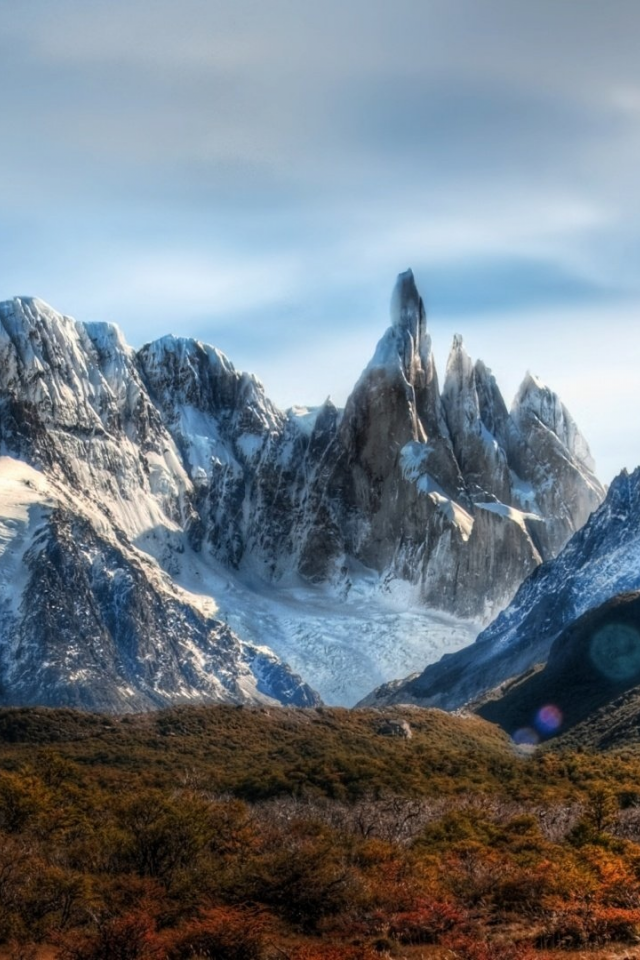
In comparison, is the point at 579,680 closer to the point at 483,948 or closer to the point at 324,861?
the point at 324,861

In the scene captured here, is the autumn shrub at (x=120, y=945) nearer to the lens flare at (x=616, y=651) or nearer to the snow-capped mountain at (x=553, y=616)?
the lens flare at (x=616, y=651)

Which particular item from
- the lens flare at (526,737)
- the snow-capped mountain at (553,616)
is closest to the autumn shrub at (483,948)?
the lens flare at (526,737)

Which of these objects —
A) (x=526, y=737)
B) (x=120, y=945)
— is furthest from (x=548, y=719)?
(x=120, y=945)

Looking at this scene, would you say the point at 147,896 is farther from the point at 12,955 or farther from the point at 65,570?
the point at 65,570

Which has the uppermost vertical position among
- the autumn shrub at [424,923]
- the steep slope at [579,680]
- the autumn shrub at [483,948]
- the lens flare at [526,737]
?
the steep slope at [579,680]

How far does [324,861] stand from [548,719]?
9316 centimetres

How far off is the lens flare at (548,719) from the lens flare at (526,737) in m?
0.80

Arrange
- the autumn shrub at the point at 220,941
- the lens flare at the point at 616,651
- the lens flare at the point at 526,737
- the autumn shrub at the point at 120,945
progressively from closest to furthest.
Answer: the autumn shrub at the point at 120,945, the autumn shrub at the point at 220,941, the lens flare at the point at 526,737, the lens flare at the point at 616,651

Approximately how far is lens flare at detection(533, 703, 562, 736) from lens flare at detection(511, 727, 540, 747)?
80cm

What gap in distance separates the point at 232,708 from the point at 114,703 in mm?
65379

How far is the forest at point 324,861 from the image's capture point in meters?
38.9

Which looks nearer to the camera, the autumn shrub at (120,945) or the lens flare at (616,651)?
the autumn shrub at (120,945)

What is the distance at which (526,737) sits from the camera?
134000mm

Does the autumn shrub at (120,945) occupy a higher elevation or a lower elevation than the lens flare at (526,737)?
higher
